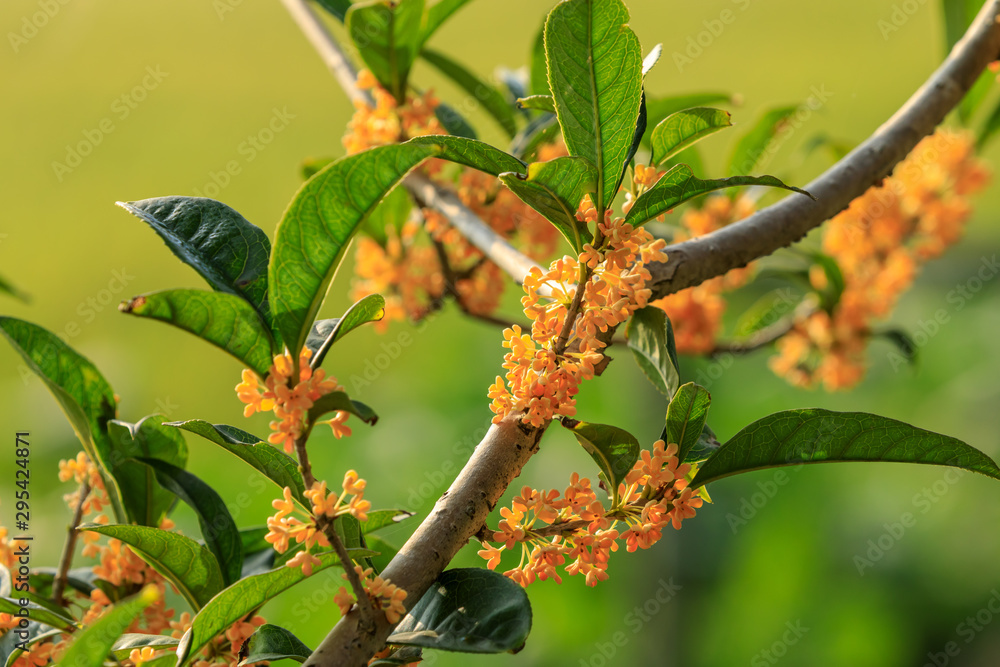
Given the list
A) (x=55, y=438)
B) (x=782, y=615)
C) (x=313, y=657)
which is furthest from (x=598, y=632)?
(x=313, y=657)

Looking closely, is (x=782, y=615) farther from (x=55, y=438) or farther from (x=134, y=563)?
(x=55, y=438)

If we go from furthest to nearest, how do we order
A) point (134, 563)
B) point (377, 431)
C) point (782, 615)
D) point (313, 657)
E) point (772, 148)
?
point (377, 431)
point (782, 615)
point (772, 148)
point (134, 563)
point (313, 657)

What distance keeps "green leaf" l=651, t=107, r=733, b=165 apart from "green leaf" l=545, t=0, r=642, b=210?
0.22 feet

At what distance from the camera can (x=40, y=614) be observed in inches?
24.2

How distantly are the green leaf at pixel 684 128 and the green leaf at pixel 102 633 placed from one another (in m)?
0.50

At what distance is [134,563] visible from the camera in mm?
702

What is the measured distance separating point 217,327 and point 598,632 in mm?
2390

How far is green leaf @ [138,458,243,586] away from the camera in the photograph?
658 millimetres

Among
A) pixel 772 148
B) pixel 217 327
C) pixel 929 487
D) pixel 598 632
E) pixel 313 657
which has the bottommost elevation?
pixel 929 487

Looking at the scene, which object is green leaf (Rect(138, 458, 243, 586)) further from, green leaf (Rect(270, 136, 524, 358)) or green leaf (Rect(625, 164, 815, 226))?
green leaf (Rect(625, 164, 815, 226))
